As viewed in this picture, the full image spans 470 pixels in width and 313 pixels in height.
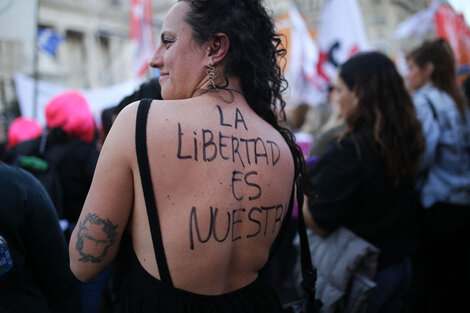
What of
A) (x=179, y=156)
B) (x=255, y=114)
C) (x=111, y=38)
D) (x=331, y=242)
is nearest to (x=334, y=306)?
(x=331, y=242)

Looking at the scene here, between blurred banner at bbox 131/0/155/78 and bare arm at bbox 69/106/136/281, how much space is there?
5.21m

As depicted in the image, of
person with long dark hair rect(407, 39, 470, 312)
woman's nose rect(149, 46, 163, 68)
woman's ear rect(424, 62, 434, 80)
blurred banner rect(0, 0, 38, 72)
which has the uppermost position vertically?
blurred banner rect(0, 0, 38, 72)

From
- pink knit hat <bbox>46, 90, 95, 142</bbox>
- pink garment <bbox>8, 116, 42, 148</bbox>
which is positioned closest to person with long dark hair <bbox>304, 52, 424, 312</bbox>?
pink knit hat <bbox>46, 90, 95, 142</bbox>

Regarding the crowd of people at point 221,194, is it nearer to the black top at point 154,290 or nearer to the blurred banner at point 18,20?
the black top at point 154,290

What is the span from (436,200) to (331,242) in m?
1.21

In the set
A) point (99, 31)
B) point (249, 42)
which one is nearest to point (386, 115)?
point (249, 42)

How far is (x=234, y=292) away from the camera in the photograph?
1162mm

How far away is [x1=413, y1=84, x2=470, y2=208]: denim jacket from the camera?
2.59m

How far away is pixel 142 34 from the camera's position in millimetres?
6062

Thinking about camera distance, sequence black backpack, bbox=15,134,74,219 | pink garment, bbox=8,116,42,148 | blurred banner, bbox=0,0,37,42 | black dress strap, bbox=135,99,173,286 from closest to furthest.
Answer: black dress strap, bbox=135,99,173,286 → black backpack, bbox=15,134,74,219 → blurred banner, bbox=0,0,37,42 → pink garment, bbox=8,116,42,148

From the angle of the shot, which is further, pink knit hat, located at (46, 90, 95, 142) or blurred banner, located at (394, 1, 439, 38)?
blurred banner, located at (394, 1, 439, 38)

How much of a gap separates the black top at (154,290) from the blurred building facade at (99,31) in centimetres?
2383

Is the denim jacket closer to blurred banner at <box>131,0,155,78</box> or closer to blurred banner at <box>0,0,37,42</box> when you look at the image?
blurred banner at <box>0,0,37,42</box>

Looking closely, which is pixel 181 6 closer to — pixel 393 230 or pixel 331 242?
pixel 331 242
